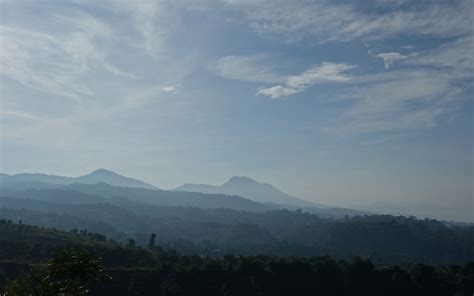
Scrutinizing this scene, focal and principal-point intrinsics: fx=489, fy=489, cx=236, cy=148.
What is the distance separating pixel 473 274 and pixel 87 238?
246ft

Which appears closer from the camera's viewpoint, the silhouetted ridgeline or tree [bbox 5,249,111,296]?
tree [bbox 5,249,111,296]

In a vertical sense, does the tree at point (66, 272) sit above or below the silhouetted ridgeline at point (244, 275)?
above

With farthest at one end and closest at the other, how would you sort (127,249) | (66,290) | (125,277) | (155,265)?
(127,249)
(155,265)
(125,277)
(66,290)

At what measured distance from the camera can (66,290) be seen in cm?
1877

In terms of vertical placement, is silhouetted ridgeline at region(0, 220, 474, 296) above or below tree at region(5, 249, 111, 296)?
below

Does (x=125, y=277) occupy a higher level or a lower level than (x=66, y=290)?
lower

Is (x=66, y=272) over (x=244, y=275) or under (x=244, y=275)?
over

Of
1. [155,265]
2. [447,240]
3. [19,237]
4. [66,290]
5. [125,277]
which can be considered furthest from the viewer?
[447,240]

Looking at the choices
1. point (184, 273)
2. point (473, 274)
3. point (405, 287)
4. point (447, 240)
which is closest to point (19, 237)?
point (184, 273)

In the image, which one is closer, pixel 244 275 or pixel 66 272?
pixel 66 272

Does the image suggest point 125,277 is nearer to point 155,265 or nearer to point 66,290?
point 155,265

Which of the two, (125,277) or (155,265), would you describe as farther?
(155,265)

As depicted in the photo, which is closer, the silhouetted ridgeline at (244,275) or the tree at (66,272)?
the tree at (66,272)

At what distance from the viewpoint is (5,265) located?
2825 inches
